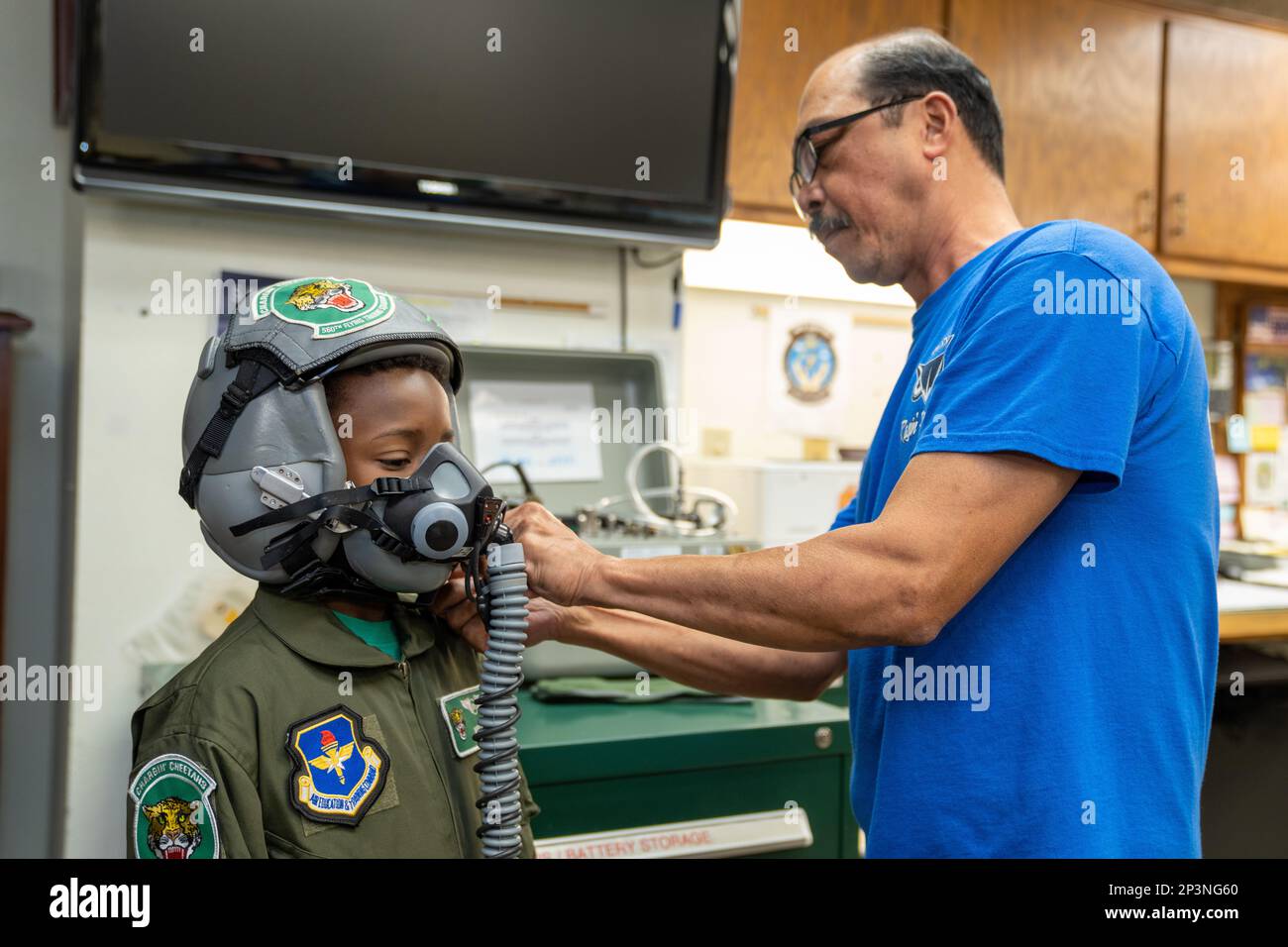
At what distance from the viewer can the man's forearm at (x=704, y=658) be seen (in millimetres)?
1289

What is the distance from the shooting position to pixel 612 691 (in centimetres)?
169

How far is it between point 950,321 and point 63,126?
77.6 inches

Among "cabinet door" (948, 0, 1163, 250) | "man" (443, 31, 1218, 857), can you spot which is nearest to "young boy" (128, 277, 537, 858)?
"man" (443, 31, 1218, 857)

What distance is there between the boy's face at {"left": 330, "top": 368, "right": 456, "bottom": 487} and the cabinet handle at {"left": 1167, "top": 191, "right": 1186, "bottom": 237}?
2507mm

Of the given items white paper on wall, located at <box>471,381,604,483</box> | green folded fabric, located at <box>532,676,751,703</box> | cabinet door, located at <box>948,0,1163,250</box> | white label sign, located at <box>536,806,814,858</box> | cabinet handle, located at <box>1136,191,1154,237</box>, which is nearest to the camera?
white label sign, located at <box>536,806,814,858</box>

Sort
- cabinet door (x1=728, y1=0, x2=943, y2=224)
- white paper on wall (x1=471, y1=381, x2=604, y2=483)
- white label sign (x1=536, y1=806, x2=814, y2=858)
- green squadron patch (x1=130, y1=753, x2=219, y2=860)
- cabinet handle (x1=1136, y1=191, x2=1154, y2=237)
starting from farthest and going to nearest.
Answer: cabinet handle (x1=1136, y1=191, x2=1154, y2=237)
cabinet door (x1=728, y1=0, x2=943, y2=224)
white paper on wall (x1=471, y1=381, x2=604, y2=483)
white label sign (x1=536, y1=806, x2=814, y2=858)
green squadron patch (x1=130, y1=753, x2=219, y2=860)

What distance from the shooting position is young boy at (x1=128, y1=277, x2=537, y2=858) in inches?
35.2

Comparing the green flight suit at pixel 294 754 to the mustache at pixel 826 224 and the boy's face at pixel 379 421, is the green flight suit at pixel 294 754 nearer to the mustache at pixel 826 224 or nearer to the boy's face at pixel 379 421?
the boy's face at pixel 379 421

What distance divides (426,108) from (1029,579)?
1421 millimetres

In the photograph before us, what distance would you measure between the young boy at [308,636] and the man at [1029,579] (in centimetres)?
19

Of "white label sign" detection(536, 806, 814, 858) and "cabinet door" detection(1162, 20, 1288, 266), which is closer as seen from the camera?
"white label sign" detection(536, 806, 814, 858)

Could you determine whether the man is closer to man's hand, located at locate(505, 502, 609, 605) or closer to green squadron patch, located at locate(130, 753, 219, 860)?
man's hand, located at locate(505, 502, 609, 605)

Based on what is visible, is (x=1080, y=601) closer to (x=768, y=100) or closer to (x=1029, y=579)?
(x=1029, y=579)

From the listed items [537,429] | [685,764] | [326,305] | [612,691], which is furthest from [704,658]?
[537,429]
